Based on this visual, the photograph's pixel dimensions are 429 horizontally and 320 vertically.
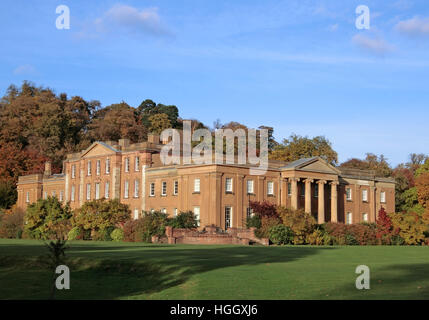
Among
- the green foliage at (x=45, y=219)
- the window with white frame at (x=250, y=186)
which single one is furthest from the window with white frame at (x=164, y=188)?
the green foliage at (x=45, y=219)

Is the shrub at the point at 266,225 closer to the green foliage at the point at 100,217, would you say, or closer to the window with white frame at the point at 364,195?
the green foliage at the point at 100,217

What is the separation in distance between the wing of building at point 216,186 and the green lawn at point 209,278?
29483 millimetres

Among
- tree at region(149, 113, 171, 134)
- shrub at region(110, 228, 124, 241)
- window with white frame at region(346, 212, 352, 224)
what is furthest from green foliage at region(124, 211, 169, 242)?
tree at region(149, 113, 171, 134)

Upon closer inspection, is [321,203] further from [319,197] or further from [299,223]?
[299,223]

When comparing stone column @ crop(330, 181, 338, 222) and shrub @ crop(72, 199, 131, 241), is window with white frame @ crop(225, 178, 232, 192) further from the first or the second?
stone column @ crop(330, 181, 338, 222)

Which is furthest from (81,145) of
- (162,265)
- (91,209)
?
(162,265)

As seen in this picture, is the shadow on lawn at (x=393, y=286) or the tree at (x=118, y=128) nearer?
the shadow on lawn at (x=393, y=286)

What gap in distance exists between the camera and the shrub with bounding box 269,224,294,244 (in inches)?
2188

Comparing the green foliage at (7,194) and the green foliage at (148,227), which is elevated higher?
the green foliage at (7,194)

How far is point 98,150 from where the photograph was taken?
80.8 metres

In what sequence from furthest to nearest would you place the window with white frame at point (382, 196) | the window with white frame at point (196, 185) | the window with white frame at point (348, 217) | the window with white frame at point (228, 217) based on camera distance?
the window with white frame at point (382, 196) → the window with white frame at point (348, 217) → the window with white frame at point (196, 185) → the window with white frame at point (228, 217)

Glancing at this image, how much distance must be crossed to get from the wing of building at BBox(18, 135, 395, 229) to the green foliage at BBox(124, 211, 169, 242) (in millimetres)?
6799

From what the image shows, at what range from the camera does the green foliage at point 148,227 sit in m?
56.9
